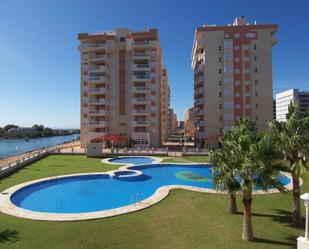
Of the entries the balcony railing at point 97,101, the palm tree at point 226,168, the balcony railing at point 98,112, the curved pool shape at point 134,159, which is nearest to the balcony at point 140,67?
the balcony railing at point 97,101

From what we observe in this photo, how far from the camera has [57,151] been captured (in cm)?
4375

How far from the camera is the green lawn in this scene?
10.4 m

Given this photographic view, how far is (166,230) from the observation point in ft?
38.7

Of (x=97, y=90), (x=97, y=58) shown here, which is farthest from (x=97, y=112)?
(x=97, y=58)

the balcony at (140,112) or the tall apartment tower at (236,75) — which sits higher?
the tall apartment tower at (236,75)

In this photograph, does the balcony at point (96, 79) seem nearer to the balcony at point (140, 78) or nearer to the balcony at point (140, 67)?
the balcony at point (140, 78)

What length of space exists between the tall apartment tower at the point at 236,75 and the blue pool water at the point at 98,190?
25002 millimetres

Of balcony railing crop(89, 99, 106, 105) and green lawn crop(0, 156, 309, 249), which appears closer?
green lawn crop(0, 156, 309, 249)

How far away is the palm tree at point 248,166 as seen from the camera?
31.8 feet

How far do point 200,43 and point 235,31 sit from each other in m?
7.42

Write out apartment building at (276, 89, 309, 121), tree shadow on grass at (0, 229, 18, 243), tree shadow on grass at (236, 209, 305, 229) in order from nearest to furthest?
tree shadow on grass at (0, 229, 18, 243) < tree shadow on grass at (236, 209, 305, 229) < apartment building at (276, 89, 309, 121)

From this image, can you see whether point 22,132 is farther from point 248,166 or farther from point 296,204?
point 248,166

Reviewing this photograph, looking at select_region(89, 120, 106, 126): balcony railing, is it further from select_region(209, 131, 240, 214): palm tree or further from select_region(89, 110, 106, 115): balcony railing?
select_region(209, 131, 240, 214): palm tree

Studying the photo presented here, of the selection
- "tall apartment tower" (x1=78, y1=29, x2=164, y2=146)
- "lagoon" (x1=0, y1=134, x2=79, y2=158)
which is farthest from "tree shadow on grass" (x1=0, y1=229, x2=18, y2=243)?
"tall apartment tower" (x1=78, y1=29, x2=164, y2=146)
